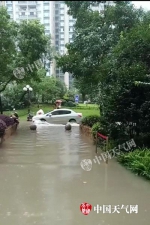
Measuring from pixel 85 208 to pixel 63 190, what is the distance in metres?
0.99

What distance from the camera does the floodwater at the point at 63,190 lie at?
420 cm

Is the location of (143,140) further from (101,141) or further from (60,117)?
(60,117)

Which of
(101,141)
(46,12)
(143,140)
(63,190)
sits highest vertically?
(46,12)

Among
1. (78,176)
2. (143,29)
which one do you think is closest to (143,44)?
(143,29)

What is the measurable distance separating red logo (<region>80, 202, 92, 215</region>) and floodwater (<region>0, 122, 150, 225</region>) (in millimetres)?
75

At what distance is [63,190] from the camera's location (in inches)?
213

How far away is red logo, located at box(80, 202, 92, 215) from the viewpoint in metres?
4.41

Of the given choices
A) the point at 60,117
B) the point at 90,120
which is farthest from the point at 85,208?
the point at 60,117

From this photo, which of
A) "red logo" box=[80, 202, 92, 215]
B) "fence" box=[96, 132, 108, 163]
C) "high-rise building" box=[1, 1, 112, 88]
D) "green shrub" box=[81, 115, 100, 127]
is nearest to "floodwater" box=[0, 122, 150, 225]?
"red logo" box=[80, 202, 92, 215]

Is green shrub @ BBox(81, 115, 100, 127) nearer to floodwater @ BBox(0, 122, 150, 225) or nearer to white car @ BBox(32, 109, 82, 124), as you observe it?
floodwater @ BBox(0, 122, 150, 225)

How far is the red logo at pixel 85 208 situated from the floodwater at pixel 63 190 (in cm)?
8

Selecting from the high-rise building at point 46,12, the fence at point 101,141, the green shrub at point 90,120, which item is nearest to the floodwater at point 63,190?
the fence at point 101,141

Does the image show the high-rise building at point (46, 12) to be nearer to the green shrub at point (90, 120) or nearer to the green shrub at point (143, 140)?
the green shrub at point (143, 140)

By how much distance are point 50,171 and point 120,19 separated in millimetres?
8359
